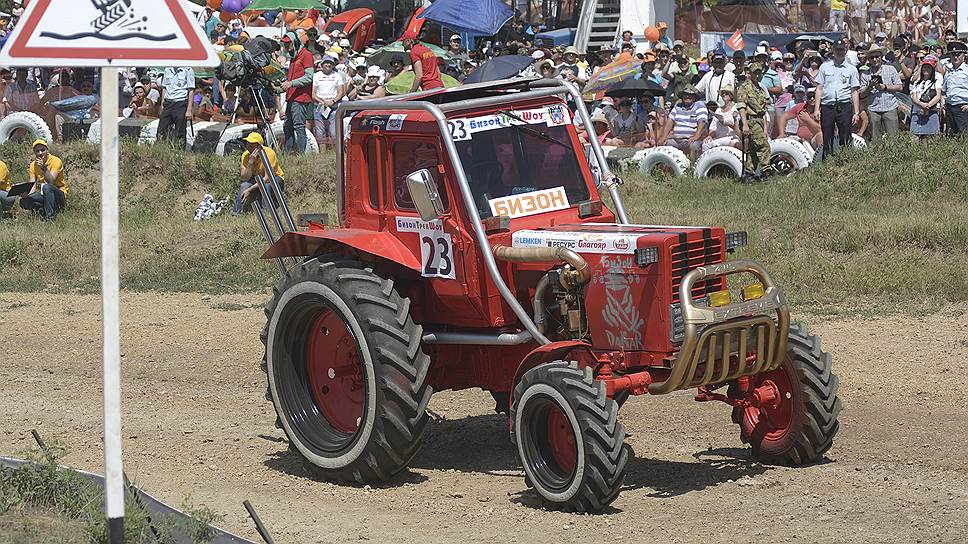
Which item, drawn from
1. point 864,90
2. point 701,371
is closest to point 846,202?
point 864,90

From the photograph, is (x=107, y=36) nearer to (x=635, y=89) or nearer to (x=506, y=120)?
(x=506, y=120)

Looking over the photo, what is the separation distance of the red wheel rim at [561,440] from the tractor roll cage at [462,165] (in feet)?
1.54

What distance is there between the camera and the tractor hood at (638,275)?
7.57 m

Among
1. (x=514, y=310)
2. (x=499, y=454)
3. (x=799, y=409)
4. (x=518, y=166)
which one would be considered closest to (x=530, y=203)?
(x=518, y=166)

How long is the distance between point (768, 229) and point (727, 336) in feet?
28.0

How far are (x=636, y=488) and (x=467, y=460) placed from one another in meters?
1.41

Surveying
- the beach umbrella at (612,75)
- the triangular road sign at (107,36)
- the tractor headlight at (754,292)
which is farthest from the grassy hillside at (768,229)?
the triangular road sign at (107,36)

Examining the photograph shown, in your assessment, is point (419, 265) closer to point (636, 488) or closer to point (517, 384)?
point (517, 384)

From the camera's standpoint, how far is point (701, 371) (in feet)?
24.9

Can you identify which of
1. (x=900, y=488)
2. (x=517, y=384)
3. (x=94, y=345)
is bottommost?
(x=94, y=345)

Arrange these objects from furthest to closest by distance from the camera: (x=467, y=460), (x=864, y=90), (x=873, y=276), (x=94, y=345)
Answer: (x=864, y=90) → (x=873, y=276) → (x=94, y=345) → (x=467, y=460)

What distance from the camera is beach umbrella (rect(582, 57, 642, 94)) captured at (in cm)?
2109

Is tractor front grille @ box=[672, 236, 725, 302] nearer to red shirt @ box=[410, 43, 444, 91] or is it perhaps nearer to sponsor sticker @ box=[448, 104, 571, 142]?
sponsor sticker @ box=[448, 104, 571, 142]

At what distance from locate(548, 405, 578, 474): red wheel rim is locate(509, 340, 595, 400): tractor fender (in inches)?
13.8
